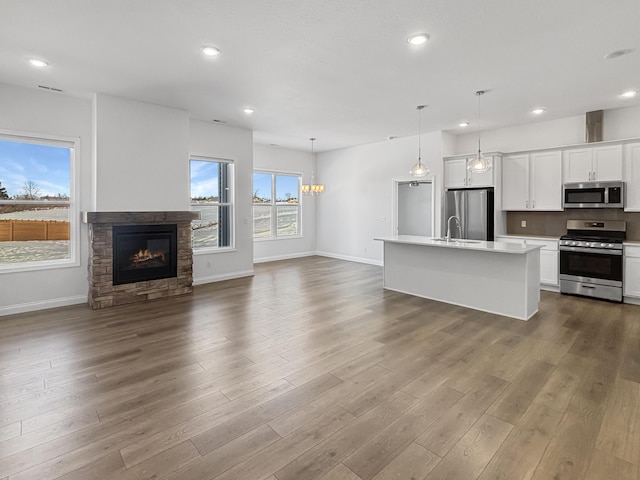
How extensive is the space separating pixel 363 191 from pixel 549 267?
4.54m

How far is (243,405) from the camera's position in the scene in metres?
2.54

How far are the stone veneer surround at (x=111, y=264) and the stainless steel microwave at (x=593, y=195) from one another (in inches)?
256

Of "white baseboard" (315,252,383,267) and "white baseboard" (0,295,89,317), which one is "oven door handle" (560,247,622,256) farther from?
"white baseboard" (0,295,89,317)

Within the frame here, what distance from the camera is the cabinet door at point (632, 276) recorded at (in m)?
5.08

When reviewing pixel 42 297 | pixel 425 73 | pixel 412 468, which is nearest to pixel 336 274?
pixel 425 73

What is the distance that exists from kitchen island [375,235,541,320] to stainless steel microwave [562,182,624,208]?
1824 mm

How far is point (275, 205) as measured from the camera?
373 inches

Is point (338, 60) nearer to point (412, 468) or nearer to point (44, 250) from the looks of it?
point (412, 468)

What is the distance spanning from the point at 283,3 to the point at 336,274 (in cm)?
542

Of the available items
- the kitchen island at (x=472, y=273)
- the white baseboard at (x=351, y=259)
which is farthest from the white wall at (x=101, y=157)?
the white baseboard at (x=351, y=259)

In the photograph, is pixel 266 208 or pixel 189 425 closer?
pixel 189 425

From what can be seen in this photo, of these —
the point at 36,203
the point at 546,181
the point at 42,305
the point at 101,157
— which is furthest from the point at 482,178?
the point at 42,305

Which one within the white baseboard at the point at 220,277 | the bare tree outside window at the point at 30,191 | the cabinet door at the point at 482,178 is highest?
the cabinet door at the point at 482,178

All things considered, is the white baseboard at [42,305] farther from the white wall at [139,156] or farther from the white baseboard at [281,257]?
the white baseboard at [281,257]
